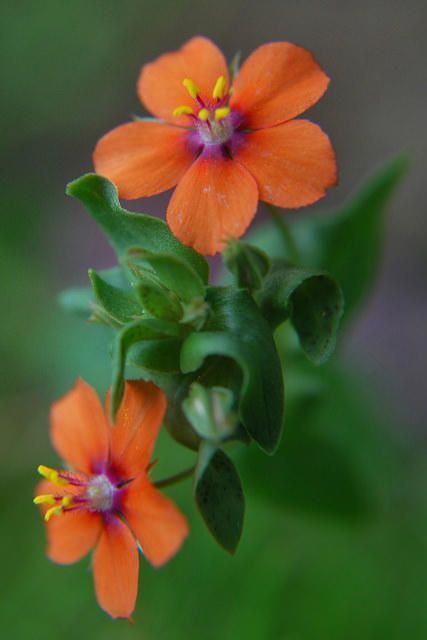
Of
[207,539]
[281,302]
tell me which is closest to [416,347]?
[207,539]

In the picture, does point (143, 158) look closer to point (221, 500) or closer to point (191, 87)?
point (191, 87)

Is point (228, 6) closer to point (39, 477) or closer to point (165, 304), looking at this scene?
point (39, 477)

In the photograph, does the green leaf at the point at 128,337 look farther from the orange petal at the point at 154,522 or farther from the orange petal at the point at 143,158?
the orange petal at the point at 143,158

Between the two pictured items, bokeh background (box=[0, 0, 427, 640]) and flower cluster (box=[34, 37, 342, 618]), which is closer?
flower cluster (box=[34, 37, 342, 618])

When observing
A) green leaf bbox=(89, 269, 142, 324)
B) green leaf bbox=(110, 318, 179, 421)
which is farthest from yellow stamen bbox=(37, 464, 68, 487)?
green leaf bbox=(89, 269, 142, 324)

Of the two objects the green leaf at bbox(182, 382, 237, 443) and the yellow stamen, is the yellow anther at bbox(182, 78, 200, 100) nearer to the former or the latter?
the green leaf at bbox(182, 382, 237, 443)

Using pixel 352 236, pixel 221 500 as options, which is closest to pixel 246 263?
pixel 221 500

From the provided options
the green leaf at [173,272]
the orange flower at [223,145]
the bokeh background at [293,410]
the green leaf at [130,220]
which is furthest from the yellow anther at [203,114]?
the bokeh background at [293,410]
